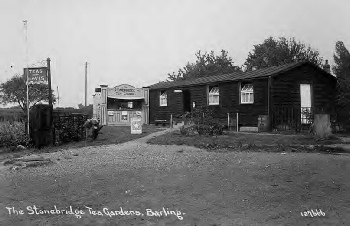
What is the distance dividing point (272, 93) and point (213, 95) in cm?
545

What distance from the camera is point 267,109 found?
20.4 meters

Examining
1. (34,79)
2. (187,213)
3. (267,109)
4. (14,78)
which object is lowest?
(187,213)

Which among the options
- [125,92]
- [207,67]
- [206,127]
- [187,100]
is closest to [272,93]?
[206,127]

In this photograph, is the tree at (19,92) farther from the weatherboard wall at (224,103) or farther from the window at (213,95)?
the window at (213,95)

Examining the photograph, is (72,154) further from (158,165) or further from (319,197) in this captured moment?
(319,197)

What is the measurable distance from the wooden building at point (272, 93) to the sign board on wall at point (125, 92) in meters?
6.35

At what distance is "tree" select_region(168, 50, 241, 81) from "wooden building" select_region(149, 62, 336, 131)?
124ft

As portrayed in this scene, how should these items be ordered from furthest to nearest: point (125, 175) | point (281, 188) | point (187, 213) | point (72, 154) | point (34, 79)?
point (34, 79), point (72, 154), point (125, 175), point (281, 188), point (187, 213)

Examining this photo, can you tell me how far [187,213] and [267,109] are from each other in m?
16.1

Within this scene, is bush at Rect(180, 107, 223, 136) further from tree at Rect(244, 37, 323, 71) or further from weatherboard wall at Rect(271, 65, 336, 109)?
tree at Rect(244, 37, 323, 71)

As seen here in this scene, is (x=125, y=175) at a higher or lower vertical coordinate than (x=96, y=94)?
lower

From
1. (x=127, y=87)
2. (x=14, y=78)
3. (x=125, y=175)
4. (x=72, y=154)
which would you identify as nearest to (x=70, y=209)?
(x=125, y=175)

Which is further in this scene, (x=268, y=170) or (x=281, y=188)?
(x=268, y=170)

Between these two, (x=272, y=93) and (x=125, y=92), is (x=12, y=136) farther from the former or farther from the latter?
(x=125, y=92)
